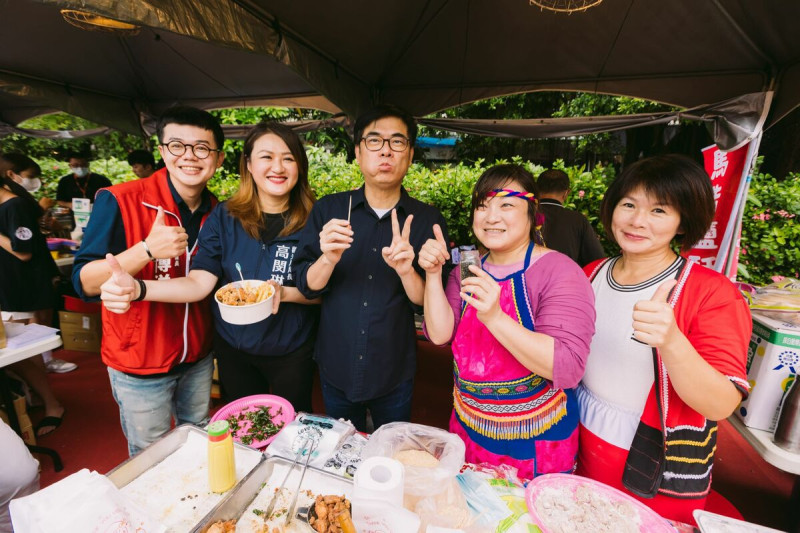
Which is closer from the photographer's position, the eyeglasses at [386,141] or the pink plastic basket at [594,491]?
the pink plastic basket at [594,491]

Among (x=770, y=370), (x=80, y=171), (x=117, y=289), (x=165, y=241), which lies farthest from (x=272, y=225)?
(x=80, y=171)

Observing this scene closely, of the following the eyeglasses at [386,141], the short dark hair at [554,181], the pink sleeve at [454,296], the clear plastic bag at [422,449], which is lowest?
the clear plastic bag at [422,449]

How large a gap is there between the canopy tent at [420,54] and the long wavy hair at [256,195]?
58 cm

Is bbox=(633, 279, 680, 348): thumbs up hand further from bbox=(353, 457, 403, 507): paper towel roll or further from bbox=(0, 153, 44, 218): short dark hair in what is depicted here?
A: bbox=(0, 153, 44, 218): short dark hair

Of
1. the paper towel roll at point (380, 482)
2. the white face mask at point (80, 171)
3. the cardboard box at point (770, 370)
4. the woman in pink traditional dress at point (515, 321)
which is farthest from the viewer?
the white face mask at point (80, 171)

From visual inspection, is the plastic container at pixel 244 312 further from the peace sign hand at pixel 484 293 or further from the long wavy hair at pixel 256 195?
the peace sign hand at pixel 484 293

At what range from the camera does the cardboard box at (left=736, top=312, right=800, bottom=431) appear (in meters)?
1.84

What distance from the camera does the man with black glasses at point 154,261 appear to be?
71.1 inches

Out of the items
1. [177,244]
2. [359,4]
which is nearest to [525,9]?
[359,4]

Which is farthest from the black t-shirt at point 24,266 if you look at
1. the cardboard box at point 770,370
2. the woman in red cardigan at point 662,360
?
the cardboard box at point 770,370

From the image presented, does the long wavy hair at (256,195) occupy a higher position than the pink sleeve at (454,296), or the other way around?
the long wavy hair at (256,195)

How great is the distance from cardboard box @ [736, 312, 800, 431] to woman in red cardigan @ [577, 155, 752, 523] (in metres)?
0.74

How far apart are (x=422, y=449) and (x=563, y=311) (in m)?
0.78

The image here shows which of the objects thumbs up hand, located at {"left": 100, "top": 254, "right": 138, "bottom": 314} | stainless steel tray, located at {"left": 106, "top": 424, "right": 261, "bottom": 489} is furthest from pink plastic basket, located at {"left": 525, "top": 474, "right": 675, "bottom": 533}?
thumbs up hand, located at {"left": 100, "top": 254, "right": 138, "bottom": 314}
